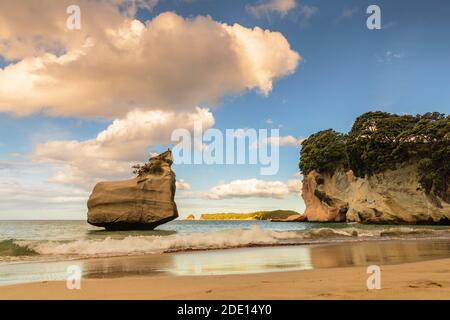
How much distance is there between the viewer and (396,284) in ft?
20.5

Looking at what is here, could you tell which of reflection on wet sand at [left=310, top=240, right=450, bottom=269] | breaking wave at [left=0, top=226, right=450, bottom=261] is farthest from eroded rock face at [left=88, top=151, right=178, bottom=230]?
reflection on wet sand at [left=310, top=240, right=450, bottom=269]

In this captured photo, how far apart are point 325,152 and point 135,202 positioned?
4487cm

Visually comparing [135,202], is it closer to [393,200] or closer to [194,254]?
[194,254]

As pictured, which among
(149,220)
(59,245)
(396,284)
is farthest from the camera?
(149,220)

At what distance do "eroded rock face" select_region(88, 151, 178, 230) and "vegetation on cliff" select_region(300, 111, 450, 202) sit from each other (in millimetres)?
33124

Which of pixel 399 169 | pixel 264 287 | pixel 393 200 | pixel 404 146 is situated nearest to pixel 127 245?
pixel 264 287

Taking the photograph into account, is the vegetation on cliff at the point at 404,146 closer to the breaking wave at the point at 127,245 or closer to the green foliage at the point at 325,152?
the green foliage at the point at 325,152

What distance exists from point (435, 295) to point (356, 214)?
56.0 meters

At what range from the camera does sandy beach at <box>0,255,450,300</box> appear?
5.54 meters

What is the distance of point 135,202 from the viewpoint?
30.9m

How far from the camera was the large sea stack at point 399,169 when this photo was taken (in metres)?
49.6
